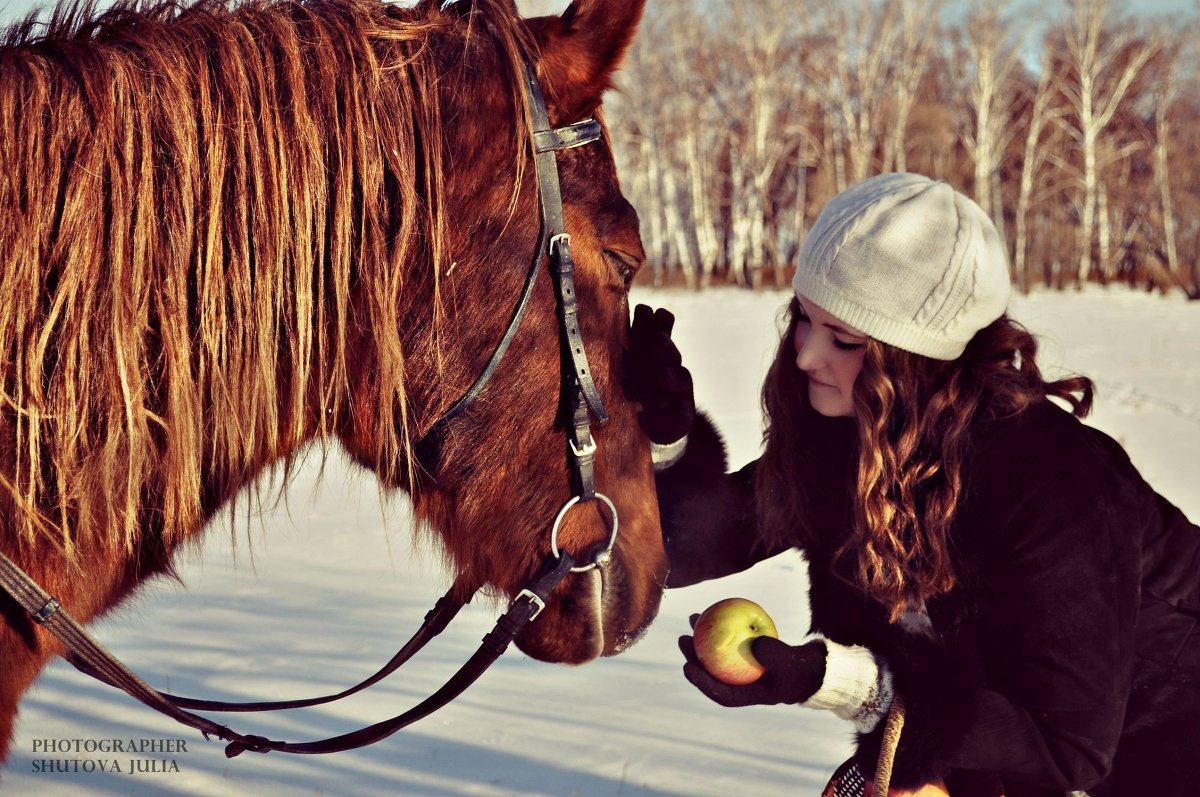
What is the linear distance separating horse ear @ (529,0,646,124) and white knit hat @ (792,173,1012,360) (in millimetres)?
558

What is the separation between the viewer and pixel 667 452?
6.79 ft

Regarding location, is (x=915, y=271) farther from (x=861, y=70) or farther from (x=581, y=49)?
(x=861, y=70)

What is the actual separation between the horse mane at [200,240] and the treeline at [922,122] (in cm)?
2551

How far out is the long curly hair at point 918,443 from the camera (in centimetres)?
177

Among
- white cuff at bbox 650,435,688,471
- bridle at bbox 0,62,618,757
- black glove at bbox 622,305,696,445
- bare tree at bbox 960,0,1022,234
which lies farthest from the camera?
bare tree at bbox 960,0,1022,234

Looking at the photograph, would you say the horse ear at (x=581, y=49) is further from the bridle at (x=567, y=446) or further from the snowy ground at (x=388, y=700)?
the snowy ground at (x=388, y=700)

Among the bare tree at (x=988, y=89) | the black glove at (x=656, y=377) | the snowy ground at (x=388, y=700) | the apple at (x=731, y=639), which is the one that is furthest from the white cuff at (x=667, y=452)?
the bare tree at (x=988, y=89)

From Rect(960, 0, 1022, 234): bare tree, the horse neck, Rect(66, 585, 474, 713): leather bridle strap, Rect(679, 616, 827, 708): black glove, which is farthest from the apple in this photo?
Rect(960, 0, 1022, 234): bare tree

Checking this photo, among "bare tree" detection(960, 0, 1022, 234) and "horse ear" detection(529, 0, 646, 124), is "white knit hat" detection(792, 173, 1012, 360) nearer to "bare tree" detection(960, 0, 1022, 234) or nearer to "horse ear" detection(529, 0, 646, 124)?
"horse ear" detection(529, 0, 646, 124)

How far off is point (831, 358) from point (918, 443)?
24 cm

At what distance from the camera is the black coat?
1.60 m

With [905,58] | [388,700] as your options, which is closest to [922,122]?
[905,58]

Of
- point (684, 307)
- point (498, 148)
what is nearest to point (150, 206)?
point (498, 148)

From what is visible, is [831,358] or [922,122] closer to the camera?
[831,358]
